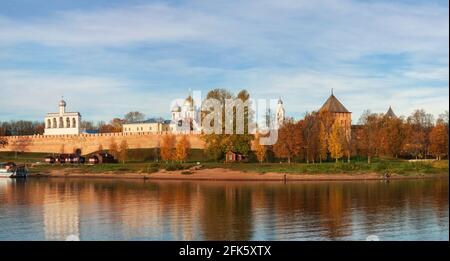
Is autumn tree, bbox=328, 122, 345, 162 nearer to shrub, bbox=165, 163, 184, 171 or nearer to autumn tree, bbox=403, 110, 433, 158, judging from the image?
autumn tree, bbox=403, 110, 433, 158

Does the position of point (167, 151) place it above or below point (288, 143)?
below

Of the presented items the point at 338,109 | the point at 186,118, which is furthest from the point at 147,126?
the point at 338,109

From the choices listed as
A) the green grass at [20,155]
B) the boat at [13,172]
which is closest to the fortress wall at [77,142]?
the green grass at [20,155]

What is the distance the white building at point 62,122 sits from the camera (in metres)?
108

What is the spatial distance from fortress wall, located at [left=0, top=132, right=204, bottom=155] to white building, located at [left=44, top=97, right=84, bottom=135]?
25.3 ft

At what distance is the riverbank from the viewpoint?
52094mm

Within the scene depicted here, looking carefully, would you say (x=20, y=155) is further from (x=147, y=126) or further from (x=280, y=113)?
(x=280, y=113)

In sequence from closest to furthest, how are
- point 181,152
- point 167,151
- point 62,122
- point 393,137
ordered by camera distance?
point 393,137
point 181,152
point 167,151
point 62,122

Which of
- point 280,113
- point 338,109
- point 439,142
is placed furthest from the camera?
point 338,109

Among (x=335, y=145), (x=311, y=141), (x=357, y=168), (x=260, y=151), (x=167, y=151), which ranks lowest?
(x=357, y=168)

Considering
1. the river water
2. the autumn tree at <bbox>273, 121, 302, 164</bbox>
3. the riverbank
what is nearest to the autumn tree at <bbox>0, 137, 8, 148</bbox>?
the riverbank

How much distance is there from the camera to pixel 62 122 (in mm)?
110250

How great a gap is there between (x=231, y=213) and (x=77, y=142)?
233 feet
